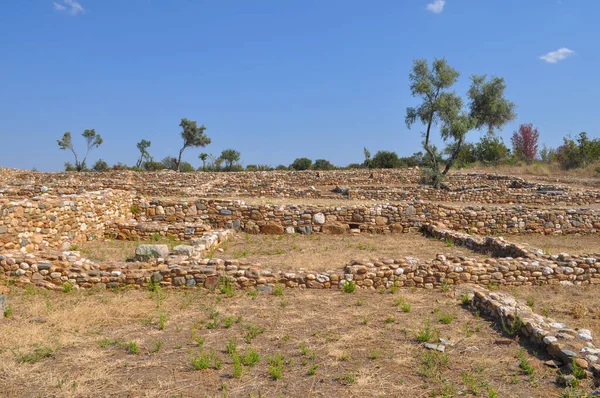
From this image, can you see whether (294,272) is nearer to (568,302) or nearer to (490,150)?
(568,302)

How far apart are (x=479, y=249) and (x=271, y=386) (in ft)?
29.2

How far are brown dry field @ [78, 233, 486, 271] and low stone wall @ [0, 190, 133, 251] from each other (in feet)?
1.81

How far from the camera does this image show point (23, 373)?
4719mm

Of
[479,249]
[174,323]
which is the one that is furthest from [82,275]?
[479,249]

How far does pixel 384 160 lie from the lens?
4662cm

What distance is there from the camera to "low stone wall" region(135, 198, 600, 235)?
1469 cm

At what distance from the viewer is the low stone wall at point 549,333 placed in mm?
4858

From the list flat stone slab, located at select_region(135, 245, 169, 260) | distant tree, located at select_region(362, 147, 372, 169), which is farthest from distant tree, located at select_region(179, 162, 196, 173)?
flat stone slab, located at select_region(135, 245, 169, 260)

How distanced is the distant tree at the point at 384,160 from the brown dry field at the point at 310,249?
31616 mm

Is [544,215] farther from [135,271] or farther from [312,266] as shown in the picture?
[135,271]

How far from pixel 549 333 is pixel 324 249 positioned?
A: 6.90 m

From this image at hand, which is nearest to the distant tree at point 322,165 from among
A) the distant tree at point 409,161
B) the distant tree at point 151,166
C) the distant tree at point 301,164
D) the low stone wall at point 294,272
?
the distant tree at point 301,164

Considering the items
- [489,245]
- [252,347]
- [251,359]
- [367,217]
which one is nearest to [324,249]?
[367,217]

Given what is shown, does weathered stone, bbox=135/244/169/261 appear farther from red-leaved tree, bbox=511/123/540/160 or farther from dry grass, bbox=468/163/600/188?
red-leaved tree, bbox=511/123/540/160
